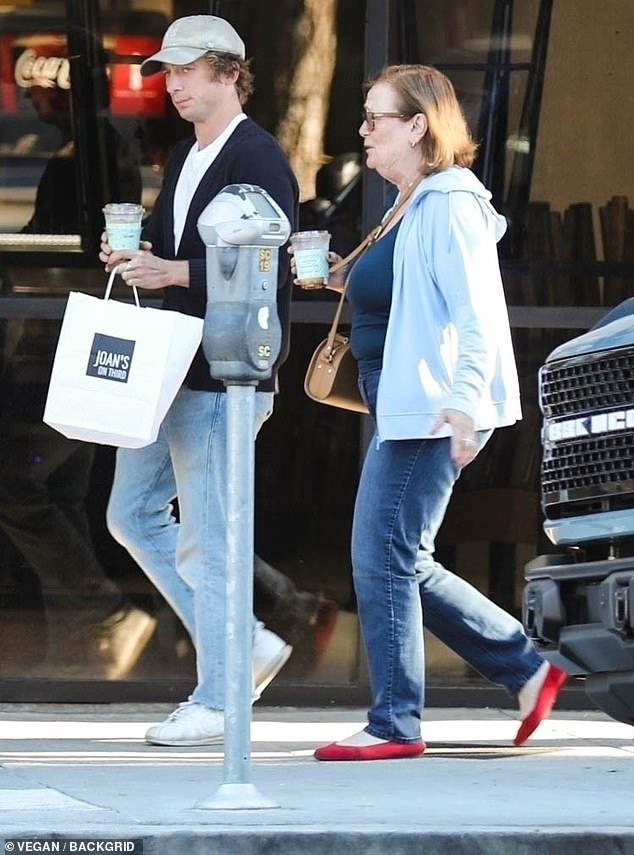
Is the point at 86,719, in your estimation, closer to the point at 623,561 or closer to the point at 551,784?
the point at 551,784

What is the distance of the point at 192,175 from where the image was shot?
6.59m

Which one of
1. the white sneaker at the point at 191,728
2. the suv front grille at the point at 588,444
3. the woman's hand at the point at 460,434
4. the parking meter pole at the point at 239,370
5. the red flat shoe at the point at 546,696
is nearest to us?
the parking meter pole at the point at 239,370

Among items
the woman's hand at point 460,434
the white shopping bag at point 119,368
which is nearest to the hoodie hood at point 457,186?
the woman's hand at point 460,434

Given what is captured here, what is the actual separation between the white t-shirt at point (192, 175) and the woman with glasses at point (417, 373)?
1.76 feet

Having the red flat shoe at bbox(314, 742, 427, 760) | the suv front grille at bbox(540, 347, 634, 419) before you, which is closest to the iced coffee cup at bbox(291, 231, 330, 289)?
the suv front grille at bbox(540, 347, 634, 419)

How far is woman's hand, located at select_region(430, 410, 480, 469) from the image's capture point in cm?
576

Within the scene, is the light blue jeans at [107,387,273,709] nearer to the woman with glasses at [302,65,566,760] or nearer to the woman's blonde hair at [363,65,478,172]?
the woman with glasses at [302,65,566,760]

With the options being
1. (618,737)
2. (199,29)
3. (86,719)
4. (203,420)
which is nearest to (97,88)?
(199,29)

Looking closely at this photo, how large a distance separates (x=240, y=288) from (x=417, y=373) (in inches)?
42.0

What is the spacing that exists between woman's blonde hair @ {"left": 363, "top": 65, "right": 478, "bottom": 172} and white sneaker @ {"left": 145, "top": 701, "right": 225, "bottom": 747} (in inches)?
71.7

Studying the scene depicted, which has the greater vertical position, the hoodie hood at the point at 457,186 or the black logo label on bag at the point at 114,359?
the hoodie hood at the point at 457,186

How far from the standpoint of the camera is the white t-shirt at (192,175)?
21.5 ft

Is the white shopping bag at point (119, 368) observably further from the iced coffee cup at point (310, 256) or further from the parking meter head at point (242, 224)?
the parking meter head at point (242, 224)

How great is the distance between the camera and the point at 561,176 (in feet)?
24.5
